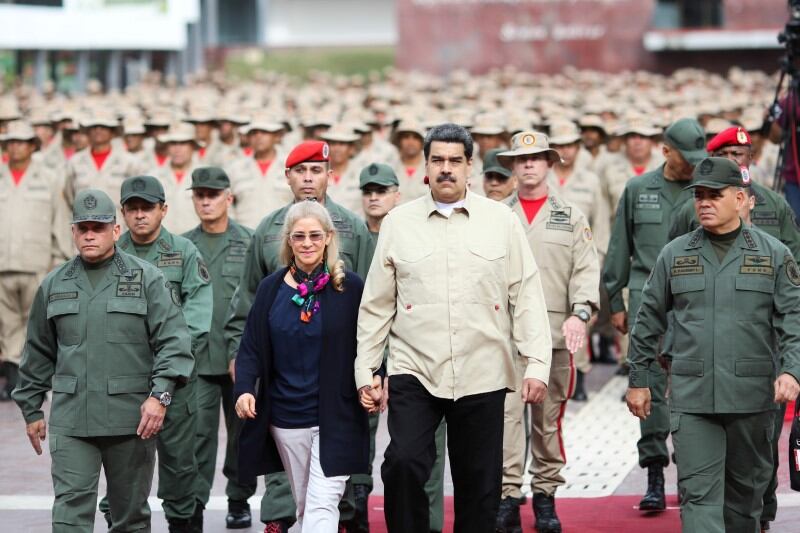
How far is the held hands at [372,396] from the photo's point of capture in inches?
292

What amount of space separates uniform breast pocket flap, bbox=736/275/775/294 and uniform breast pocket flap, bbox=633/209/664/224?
234 cm

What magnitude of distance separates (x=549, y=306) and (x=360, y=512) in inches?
63.1

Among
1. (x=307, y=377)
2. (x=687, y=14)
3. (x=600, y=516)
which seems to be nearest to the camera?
(x=307, y=377)

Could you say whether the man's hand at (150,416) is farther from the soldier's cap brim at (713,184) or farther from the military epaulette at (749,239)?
the military epaulette at (749,239)

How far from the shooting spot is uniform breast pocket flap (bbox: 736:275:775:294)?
7.50 meters

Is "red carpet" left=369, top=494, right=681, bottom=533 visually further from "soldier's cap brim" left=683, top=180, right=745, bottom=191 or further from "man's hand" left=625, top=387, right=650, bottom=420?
"soldier's cap brim" left=683, top=180, right=745, bottom=191

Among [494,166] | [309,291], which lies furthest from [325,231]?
[494,166]

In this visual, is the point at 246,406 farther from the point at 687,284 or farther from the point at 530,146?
the point at 530,146

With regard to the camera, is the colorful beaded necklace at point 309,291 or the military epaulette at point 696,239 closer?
the colorful beaded necklace at point 309,291

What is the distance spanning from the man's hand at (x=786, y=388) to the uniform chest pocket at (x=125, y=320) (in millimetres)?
2985

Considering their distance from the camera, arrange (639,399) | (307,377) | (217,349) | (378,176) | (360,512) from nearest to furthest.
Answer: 1. (307,377)
2. (639,399)
3. (360,512)
4. (217,349)
5. (378,176)

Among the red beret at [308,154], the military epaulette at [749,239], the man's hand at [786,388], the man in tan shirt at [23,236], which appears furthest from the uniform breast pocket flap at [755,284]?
the man in tan shirt at [23,236]

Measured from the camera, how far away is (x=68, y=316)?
7617mm

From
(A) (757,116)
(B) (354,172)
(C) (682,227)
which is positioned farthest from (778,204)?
(A) (757,116)
